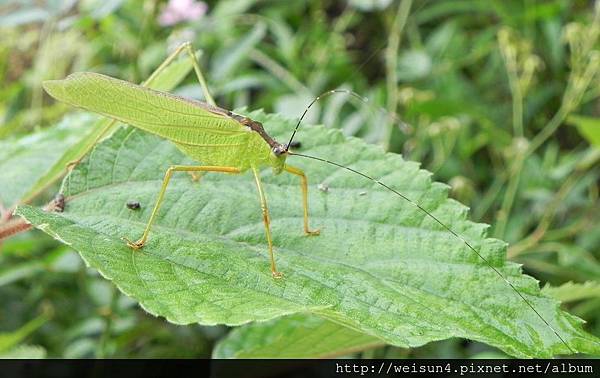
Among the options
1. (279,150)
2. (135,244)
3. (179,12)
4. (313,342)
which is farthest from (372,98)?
(135,244)

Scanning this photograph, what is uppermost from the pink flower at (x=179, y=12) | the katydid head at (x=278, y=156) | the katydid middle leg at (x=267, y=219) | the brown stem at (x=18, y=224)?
the pink flower at (x=179, y=12)

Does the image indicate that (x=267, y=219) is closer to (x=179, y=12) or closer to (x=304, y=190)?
(x=304, y=190)

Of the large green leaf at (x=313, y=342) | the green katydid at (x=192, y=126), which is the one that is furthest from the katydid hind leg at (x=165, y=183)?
the large green leaf at (x=313, y=342)

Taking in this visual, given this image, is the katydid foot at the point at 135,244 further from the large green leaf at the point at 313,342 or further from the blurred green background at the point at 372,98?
the blurred green background at the point at 372,98

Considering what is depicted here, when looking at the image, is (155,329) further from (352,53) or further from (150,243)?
(352,53)

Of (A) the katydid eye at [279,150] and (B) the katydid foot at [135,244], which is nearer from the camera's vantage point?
(B) the katydid foot at [135,244]

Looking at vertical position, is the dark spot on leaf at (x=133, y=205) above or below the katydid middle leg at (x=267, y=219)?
below

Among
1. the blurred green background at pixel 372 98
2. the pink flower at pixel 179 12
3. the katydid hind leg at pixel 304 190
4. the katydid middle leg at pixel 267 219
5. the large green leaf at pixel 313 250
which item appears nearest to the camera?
the large green leaf at pixel 313 250
